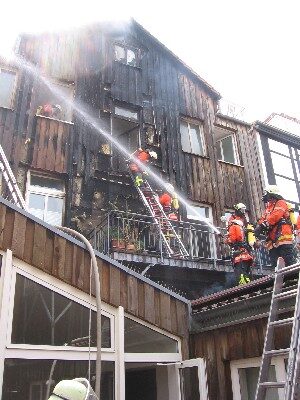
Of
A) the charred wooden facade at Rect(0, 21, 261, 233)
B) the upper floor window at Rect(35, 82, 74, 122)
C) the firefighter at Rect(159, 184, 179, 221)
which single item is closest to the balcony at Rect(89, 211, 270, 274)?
the firefighter at Rect(159, 184, 179, 221)

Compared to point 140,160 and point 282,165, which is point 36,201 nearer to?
point 140,160

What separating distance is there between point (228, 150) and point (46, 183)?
8014 mm

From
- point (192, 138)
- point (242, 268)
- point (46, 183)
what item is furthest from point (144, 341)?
point (192, 138)

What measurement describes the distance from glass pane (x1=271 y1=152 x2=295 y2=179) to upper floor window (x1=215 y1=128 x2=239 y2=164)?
→ 1728 millimetres

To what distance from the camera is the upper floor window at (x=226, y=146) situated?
16281 millimetres

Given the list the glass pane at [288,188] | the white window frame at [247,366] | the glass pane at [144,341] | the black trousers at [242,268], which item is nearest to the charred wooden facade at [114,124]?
the glass pane at [288,188]

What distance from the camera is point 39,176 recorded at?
38.3 feet

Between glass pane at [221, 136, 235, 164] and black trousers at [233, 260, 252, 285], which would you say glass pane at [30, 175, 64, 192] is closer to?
black trousers at [233, 260, 252, 285]

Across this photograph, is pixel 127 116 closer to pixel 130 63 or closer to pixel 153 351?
pixel 130 63

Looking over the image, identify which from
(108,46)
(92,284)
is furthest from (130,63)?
(92,284)

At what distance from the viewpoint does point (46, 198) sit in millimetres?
11516

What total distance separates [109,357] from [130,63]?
12.3 m

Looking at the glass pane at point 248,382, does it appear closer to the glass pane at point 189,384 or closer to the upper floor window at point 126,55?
the glass pane at point 189,384

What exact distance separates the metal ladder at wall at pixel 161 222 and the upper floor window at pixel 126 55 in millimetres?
5008
